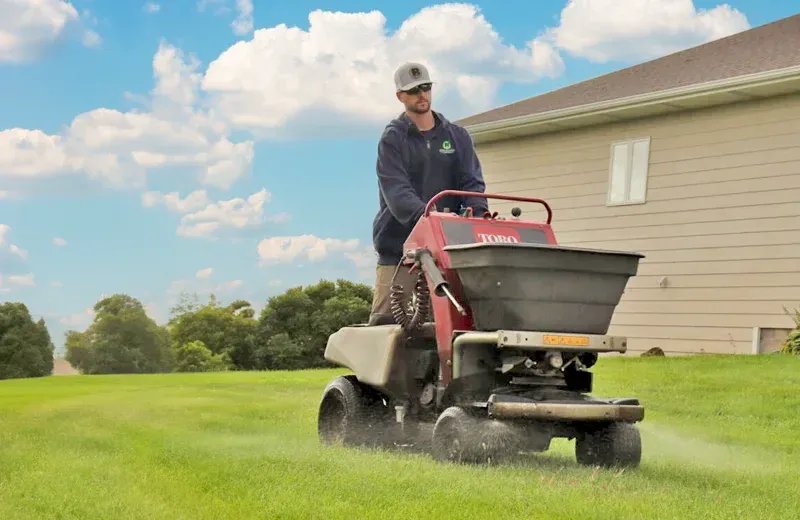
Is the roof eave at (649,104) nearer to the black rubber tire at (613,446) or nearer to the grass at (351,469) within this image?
the grass at (351,469)

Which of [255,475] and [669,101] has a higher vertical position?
[669,101]

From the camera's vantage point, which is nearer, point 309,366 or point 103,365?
point 103,365

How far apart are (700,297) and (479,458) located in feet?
34.2

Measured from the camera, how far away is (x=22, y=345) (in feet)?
68.6

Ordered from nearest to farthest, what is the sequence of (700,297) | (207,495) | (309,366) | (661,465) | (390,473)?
(207,495)
(390,473)
(661,465)
(700,297)
(309,366)

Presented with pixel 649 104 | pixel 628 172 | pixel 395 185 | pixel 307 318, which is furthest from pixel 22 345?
pixel 395 185

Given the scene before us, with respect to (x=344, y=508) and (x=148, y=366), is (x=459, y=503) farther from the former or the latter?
(x=148, y=366)

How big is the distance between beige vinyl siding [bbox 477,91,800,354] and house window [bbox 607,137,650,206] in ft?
0.35

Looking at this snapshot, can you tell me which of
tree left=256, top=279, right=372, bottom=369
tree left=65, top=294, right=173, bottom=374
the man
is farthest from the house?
the man

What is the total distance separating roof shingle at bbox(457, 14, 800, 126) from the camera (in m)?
15.1

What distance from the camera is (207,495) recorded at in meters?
5.02

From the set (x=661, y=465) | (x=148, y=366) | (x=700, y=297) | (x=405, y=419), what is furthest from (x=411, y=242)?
(x=148, y=366)

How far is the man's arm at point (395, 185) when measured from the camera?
6.54m

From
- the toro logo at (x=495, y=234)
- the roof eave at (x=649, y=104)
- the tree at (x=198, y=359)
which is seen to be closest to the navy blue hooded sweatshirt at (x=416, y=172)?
the toro logo at (x=495, y=234)
